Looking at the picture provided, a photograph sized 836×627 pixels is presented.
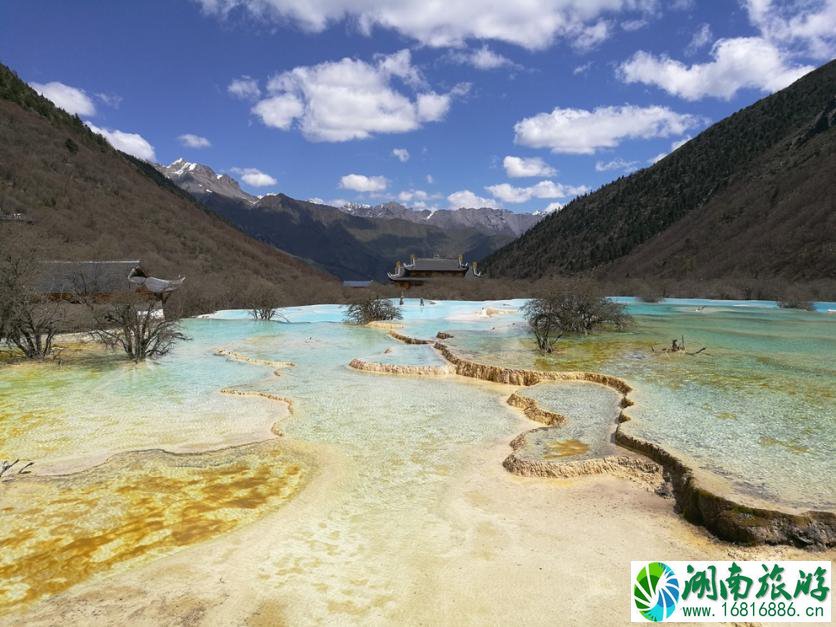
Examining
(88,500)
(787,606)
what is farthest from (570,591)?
(88,500)

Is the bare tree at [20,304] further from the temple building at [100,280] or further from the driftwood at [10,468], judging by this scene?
the driftwood at [10,468]

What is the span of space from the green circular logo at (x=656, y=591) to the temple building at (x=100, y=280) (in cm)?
2167

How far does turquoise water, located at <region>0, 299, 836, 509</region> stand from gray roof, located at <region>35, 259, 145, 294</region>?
978 centimetres

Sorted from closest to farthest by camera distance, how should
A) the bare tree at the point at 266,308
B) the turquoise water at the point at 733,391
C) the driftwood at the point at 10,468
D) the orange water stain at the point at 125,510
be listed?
the orange water stain at the point at 125,510, the turquoise water at the point at 733,391, the driftwood at the point at 10,468, the bare tree at the point at 266,308

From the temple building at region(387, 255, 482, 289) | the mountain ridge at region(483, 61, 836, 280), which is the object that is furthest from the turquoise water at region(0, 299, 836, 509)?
the temple building at region(387, 255, 482, 289)

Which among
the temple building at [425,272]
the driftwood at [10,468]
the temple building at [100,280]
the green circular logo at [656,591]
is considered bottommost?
the green circular logo at [656,591]

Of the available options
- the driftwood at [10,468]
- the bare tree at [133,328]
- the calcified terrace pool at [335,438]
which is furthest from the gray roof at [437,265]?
the driftwood at [10,468]

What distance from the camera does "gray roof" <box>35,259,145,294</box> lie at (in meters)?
23.3

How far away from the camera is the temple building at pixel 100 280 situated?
74.8 ft

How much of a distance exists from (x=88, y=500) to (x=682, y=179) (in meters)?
98.4

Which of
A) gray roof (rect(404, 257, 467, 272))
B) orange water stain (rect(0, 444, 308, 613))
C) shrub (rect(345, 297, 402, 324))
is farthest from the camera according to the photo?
gray roof (rect(404, 257, 467, 272))

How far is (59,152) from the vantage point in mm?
57406

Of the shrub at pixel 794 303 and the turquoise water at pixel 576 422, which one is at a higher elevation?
the shrub at pixel 794 303

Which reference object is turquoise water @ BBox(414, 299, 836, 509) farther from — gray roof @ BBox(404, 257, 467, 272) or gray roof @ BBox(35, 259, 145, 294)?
gray roof @ BBox(404, 257, 467, 272)
